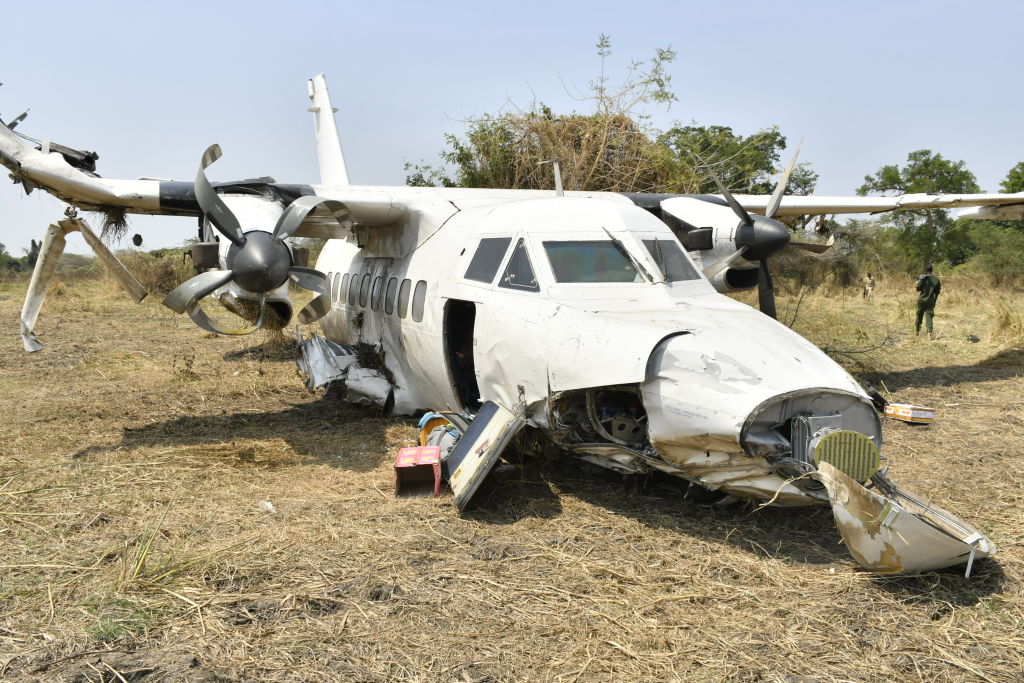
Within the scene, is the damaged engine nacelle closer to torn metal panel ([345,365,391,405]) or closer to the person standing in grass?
torn metal panel ([345,365,391,405])

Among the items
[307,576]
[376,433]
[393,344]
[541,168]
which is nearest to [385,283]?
[393,344]

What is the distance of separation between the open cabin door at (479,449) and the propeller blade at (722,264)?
4.15 m

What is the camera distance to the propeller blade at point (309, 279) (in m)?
8.38

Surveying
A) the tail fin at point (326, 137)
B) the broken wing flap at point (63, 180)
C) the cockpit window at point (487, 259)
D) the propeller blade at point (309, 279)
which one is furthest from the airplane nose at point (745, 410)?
the tail fin at point (326, 137)

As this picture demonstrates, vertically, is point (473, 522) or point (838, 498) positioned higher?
point (838, 498)

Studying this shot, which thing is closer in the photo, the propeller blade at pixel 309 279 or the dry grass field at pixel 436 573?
the dry grass field at pixel 436 573

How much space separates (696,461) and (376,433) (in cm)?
506

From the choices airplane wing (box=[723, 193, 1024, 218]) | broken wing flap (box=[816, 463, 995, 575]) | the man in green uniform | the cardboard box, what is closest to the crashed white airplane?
broken wing flap (box=[816, 463, 995, 575])

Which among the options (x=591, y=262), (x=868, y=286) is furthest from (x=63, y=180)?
(x=868, y=286)

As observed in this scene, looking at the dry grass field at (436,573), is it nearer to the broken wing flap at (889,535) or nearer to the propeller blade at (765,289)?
the broken wing flap at (889,535)

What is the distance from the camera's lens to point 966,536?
483cm

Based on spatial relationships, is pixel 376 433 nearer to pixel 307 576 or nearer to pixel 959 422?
pixel 307 576

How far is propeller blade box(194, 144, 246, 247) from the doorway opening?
2430 mm

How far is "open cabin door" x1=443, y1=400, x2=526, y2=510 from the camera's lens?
6.23 metres
